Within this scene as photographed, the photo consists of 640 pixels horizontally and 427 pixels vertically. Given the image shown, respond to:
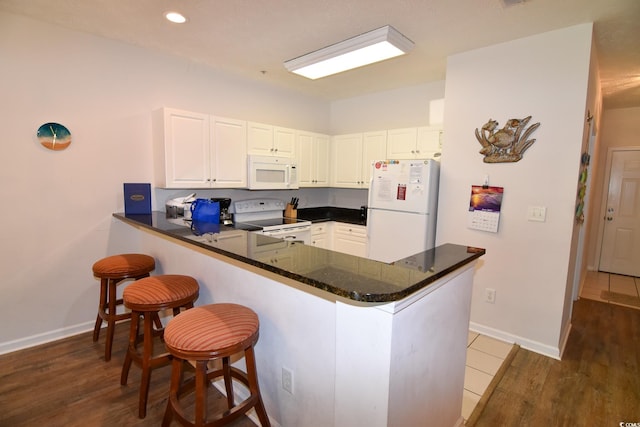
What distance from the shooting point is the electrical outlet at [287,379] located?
1.55m

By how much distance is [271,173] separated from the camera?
3.77 metres

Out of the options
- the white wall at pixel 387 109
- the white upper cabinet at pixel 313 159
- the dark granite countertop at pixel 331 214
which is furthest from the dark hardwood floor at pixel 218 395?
the white wall at pixel 387 109

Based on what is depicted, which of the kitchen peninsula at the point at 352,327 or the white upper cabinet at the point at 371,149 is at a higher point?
the white upper cabinet at the point at 371,149

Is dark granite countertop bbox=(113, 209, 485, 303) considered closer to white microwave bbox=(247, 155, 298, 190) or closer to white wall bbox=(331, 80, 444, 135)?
white microwave bbox=(247, 155, 298, 190)

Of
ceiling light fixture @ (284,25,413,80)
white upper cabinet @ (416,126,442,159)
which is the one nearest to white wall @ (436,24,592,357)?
white upper cabinet @ (416,126,442,159)

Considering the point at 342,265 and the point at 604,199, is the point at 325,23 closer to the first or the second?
the point at 342,265

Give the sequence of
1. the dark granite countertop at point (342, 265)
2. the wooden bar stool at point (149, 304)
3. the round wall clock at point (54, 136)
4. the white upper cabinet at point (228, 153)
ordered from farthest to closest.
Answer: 1. the white upper cabinet at point (228, 153)
2. the round wall clock at point (54, 136)
3. the wooden bar stool at point (149, 304)
4. the dark granite countertop at point (342, 265)

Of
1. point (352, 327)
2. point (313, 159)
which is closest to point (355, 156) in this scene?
point (313, 159)

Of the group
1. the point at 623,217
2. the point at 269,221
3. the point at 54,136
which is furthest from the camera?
the point at 623,217

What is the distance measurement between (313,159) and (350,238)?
3.97ft

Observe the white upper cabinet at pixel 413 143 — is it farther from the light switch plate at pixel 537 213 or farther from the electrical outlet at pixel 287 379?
the electrical outlet at pixel 287 379

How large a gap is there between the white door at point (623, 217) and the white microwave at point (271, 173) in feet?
16.2

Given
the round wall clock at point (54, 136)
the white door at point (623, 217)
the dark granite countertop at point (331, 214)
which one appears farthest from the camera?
the white door at point (623, 217)

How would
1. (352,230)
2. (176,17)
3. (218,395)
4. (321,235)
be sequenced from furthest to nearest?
1. (321,235)
2. (352,230)
3. (176,17)
4. (218,395)
